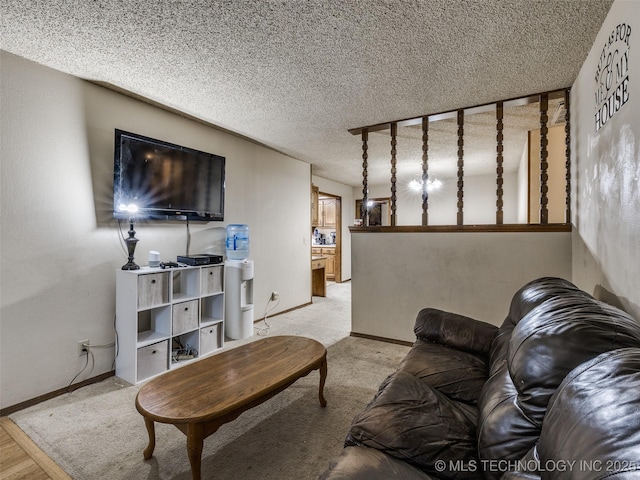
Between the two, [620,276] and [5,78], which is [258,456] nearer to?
[620,276]

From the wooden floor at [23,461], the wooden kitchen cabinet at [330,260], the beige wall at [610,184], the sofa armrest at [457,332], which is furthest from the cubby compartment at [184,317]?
the wooden kitchen cabinet at [330,260]

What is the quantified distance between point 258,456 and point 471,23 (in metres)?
2.74

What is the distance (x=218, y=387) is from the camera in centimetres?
162

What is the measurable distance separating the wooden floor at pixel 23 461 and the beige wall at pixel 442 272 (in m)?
2.76

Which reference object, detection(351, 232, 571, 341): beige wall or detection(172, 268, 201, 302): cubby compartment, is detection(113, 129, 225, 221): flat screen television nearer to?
detection(172, 268, 201, 302): cubby compartment

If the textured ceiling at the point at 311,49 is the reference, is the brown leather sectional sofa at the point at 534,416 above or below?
below

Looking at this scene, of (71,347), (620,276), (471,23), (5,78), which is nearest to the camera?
(620,276)

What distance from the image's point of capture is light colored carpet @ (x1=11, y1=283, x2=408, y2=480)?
157cm

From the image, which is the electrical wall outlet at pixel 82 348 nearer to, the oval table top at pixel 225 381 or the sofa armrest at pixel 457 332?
the oval table top at pixel 225 381

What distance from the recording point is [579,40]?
1.96m

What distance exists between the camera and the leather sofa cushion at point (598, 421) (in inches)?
20.2

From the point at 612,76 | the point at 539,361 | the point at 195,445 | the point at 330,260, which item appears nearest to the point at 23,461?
the point at 195,445

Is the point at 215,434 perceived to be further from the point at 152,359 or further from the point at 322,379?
the point at 152,359

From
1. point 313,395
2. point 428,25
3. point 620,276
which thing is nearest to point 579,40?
point 428,25
